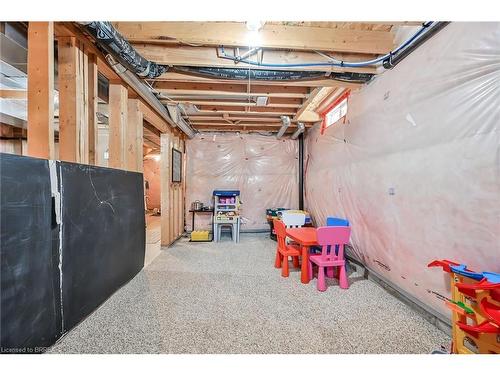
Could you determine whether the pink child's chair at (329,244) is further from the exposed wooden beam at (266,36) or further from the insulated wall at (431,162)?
the exposed wooden beam at (266,36)

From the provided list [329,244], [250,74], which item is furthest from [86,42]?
[329,244]

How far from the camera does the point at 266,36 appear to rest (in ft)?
6.41

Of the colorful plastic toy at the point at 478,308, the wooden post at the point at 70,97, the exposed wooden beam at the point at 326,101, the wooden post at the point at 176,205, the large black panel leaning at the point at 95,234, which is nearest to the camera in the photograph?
the colorful plastic toy at the point at 478,308

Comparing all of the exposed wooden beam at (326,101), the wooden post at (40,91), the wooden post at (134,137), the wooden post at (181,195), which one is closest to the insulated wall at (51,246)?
the wooden post at (40,91)

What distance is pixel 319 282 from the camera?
7.64 feet

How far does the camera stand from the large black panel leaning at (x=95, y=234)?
5.24 feet

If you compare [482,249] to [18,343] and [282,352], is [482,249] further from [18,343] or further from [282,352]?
[18,343]

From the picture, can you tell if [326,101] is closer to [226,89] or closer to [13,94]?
[226,89]

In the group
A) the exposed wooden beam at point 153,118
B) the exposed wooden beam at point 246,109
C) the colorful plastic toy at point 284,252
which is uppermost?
the exposed wooden beam at point 246,109

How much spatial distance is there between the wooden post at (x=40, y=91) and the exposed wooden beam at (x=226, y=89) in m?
1.43

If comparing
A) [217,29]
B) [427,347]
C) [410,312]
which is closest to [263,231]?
[410,312]

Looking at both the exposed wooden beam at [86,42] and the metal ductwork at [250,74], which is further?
the metal ductwork at [250,74]

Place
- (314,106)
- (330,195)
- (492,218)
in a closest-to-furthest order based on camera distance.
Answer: (492,218) < (330,195) < (314,106)
